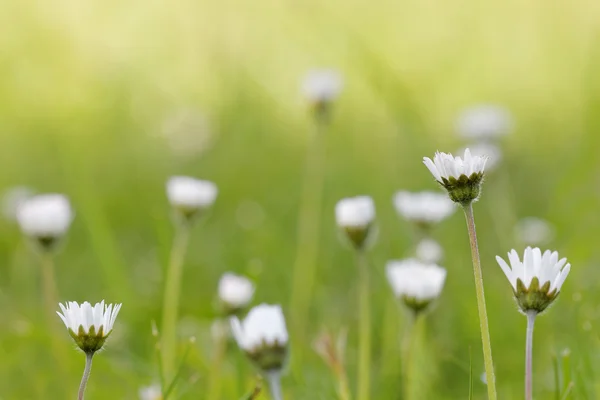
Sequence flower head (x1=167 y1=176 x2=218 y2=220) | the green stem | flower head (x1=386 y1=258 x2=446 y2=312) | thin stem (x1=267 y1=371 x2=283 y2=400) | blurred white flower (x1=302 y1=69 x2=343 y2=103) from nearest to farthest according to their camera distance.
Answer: thin stem (x1=267 y1=371 x2=283 y2=400) → flower head (x1=386 y1=258 x2=446 y2=312) → flower head (x1=167 y1=176 x2=218 y2=220) → the green stem → blurred white flower (x1=302 y1=69 x2=343 y2=103)

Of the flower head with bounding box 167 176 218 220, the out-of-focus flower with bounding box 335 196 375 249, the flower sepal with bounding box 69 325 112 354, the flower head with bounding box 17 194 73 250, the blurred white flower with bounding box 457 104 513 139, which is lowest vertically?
the flower sepal with bounding box 69 325 112 354

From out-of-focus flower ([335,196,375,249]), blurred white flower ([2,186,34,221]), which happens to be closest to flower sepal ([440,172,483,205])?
out-of-focus flower ([335,196,375,249])

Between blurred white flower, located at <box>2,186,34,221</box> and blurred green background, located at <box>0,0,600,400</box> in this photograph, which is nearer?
blurred green background, located at <box>0,0,600,400</box>

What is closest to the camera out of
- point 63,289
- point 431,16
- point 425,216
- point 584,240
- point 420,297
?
point 420,297

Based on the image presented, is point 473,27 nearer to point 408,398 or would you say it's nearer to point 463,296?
point 463,296

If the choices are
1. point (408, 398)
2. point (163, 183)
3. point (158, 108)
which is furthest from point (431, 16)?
point (408, 398)

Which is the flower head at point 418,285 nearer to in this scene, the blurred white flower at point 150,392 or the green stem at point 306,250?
the green stem at point 306,250

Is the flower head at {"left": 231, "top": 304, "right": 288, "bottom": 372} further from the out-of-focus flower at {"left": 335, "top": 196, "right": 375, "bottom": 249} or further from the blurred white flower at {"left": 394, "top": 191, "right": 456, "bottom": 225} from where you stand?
the blurred white flower at {"left": 394, "top": 191, "right": 456, "bottom": 225}

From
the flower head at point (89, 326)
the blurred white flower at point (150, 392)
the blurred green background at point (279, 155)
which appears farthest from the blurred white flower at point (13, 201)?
the flower head at point (89, 326)
